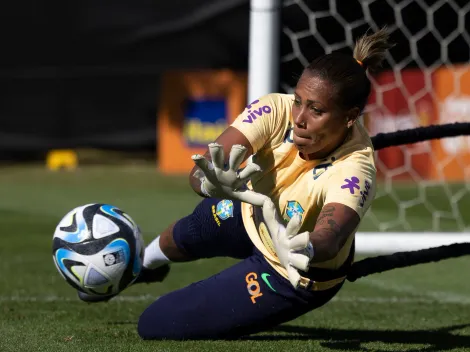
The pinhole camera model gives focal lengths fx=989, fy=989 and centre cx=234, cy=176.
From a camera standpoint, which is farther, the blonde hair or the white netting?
the white netting

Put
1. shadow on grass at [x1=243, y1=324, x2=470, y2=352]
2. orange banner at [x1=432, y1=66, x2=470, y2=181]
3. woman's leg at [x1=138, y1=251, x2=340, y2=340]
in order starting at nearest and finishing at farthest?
woman's leg at [x1=138, y1=251, x2=340, y2=340]
shadow on grass at [x1=243, y1=324, x2=470, y2=352]
orange banner at [x1=432, y1=66, x2=470, y2=181]

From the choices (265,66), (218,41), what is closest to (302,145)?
(265,66)

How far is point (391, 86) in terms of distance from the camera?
12.2 m

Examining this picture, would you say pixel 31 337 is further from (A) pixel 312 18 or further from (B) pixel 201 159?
(A) pixel 312 18

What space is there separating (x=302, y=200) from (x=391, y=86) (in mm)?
8372

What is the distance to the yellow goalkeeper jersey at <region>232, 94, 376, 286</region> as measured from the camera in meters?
4.04

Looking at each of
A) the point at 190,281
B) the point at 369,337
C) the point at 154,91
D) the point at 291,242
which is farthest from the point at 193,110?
the point at 291,242

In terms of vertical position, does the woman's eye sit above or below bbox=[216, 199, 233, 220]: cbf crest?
above

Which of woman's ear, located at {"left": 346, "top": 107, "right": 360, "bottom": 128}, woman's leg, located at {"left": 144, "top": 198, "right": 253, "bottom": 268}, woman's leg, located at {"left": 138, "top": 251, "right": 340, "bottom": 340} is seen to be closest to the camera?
woman's ear, located at {"left": 346, "top": 107, "right": 360, "bottom": 128}

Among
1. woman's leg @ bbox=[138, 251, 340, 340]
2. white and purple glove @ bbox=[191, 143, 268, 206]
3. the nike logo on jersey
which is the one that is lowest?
woman's leg @ bbox=[138, 251, 340, 340]

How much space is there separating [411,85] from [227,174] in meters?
9.29

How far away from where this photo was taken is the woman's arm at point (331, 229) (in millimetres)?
3574

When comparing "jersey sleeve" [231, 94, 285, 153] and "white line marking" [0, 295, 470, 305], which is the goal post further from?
"jersey sleeve" [231, 94, 285, 153]

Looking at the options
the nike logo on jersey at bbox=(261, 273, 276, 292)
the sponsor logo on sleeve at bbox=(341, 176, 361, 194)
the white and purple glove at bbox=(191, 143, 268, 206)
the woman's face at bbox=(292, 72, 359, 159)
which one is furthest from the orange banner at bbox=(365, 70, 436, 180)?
the white and purple glove at bbox=(191, 143, 268, 206)
